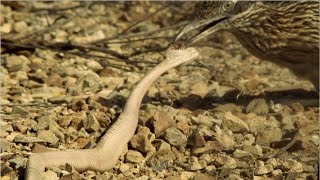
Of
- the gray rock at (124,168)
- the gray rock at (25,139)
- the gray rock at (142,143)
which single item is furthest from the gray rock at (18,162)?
the gray rock at (142,143)

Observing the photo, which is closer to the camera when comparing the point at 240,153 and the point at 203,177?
the point at 203,177

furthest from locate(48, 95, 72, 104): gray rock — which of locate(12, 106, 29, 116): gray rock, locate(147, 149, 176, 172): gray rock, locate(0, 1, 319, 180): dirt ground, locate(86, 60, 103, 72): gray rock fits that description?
locate(147, 149, 176, 172): gray rock

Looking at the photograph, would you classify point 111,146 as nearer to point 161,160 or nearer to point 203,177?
point 161,160

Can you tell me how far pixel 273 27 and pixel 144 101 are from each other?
120 cm

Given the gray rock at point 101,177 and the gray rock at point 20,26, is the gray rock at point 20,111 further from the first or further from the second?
the gray rock at point 20,26

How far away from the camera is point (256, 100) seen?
5402mm

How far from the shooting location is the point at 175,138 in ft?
14.9

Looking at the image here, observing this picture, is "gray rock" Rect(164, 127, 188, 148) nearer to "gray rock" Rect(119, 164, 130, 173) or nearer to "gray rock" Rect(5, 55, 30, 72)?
"gray rock" Rect(119, 164, 130, 173)

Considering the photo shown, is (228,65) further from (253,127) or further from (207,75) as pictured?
(253,127)

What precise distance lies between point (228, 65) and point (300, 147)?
7.53ft

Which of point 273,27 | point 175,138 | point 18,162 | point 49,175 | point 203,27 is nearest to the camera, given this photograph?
point 49,175

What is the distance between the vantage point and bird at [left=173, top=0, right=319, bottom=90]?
5.38m

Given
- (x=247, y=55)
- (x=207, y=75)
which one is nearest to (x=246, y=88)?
(x=207, y=75)

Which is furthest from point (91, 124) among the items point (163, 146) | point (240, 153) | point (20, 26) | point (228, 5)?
point (20, 26)
